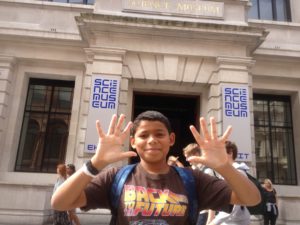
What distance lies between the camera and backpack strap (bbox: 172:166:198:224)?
1.85 meters

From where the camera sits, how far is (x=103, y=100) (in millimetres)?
8688

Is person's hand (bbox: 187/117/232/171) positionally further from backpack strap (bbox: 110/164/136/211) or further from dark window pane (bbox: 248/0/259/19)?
dark window pane (bbox: 248/0/259/19)

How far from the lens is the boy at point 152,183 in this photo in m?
1.77

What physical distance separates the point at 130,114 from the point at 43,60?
3739 mm

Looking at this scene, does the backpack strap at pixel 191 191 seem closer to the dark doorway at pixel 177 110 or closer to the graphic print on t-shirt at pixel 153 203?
the graphic print on t-shirt at pixel 153 203

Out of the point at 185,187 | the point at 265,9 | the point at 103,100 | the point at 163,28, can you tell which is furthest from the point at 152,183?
the point at 265,9

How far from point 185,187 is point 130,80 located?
775cm

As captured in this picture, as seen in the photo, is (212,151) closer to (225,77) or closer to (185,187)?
(185,187)

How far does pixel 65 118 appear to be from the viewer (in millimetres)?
10789

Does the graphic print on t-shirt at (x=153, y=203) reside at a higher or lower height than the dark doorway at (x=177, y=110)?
lower

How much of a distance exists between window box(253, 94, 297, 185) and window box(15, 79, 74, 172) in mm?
7102

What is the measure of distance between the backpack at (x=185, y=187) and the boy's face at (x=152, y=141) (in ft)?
0.53

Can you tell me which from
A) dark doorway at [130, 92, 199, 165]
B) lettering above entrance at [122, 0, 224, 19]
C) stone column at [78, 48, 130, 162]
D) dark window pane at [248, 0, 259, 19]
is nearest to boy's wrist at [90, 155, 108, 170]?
stone column at [78, 48, 130, 162]

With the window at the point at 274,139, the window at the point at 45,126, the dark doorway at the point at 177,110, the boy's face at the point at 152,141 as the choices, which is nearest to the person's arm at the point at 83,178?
the boy's face at the point at 152,141
